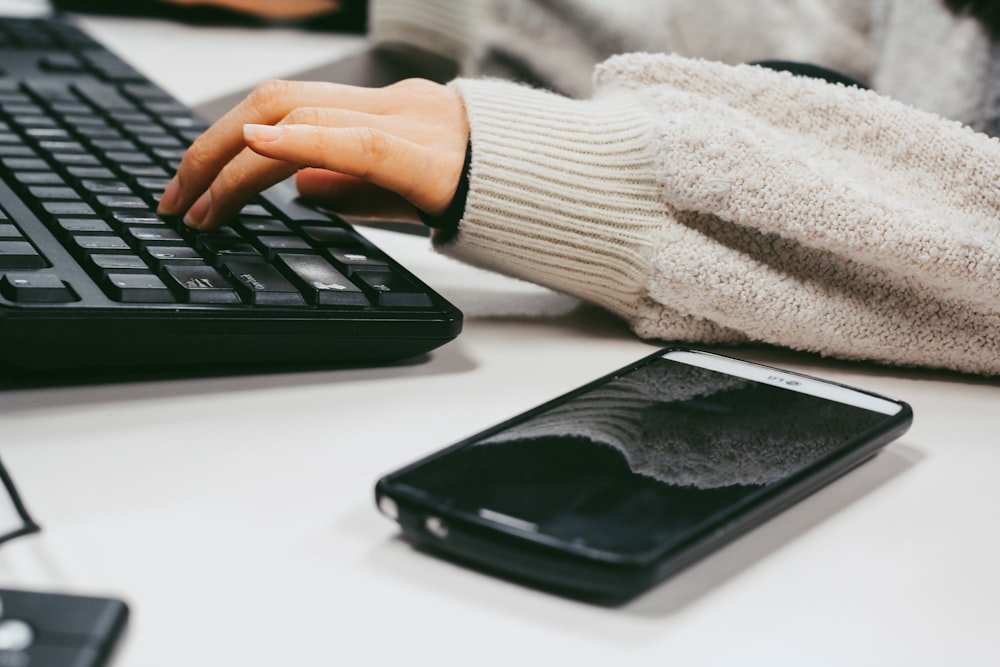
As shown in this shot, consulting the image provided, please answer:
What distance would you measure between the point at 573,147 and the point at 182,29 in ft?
2.32

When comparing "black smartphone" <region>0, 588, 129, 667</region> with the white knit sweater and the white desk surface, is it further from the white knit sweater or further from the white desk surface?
the white knit sweater

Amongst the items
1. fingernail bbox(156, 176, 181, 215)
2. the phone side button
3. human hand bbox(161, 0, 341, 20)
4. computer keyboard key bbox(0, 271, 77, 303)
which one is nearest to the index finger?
fingernail bbox(156, 176, 181, 215)

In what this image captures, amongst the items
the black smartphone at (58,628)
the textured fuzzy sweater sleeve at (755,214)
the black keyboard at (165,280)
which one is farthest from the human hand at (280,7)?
the black smartphone at (58,628)

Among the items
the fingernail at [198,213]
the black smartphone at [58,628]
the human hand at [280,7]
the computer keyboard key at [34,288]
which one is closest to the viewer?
the black smartphone at [58,628]

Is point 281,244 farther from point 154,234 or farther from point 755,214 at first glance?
point 755,214

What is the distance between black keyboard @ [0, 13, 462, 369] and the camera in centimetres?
35

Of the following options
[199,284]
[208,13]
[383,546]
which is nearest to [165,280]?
[199,284]

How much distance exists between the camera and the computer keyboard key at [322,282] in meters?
0.39

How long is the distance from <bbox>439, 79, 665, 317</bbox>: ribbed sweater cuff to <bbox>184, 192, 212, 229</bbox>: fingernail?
10cm

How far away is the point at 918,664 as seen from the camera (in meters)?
0.25

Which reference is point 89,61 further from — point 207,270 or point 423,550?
point 423,550

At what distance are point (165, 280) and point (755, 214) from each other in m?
0.22

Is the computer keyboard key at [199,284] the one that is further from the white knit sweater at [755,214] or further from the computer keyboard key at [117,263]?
the white knit sweater at [755,214]

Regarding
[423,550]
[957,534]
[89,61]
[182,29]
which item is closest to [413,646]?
[423,550]
